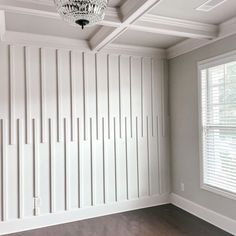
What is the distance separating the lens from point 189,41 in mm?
3680

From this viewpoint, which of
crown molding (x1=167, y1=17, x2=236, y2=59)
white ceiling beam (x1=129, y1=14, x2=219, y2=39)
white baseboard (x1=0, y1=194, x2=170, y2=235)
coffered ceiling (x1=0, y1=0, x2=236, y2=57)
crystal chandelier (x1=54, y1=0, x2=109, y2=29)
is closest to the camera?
crystal chandelier (x1=54, y1=0, x2=109, y2=29)

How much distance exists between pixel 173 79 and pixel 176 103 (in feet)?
1.33

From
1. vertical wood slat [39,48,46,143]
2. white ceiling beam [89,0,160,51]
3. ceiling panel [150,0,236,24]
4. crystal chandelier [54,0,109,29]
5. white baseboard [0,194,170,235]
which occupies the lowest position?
white baseboard [0,194,170,235]

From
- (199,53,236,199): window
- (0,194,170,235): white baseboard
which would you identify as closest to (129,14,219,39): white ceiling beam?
(199,53,236,199): window

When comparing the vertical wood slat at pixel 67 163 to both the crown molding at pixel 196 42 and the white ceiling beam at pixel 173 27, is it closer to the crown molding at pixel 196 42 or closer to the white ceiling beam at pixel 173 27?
the white ceiling beam at pixel 173 27

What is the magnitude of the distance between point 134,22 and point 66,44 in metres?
1.24

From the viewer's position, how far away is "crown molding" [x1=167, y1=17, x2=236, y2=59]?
302 cm

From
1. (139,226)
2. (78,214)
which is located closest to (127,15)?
(139,226)

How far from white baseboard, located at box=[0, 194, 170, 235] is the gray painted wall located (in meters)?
0.47

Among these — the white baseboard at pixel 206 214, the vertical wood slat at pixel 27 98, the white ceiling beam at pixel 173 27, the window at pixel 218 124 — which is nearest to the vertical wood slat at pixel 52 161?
the vertical wood slat at pixel 27 98

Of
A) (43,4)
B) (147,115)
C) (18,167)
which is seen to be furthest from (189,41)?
(18,167)

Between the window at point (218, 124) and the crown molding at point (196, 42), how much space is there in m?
0.26

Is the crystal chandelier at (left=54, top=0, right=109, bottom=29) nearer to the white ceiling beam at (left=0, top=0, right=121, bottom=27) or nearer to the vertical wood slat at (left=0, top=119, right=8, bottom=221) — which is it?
the white ceiling beam at (left=0, top=0, right=121, bottom=27)

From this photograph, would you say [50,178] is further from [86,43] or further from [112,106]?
[86,43]
